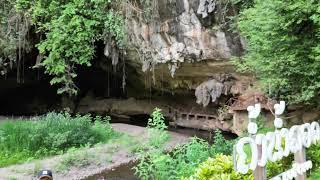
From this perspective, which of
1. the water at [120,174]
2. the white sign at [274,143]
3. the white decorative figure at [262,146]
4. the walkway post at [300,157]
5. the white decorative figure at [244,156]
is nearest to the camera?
the white decorative figure at [244,156]

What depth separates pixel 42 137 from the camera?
1167 cm

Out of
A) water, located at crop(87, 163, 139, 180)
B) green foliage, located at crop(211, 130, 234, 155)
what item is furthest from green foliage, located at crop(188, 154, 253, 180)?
green foliage, located at crop(211, 130, 234, 155)

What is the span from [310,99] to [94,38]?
7.22 m

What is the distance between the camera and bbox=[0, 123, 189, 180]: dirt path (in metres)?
10.0

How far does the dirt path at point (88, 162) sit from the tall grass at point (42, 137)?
0.52 metres

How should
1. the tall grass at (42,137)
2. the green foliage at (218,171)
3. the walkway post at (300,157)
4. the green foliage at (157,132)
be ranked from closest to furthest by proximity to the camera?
the walkway post at (300,157) < the green foliage at (218,171) < the green foliage at (157,132) < the tall grass at (42,137)

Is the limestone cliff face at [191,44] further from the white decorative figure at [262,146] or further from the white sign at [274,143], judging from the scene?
the white decorative figure at [262,146]

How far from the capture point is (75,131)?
476 inches

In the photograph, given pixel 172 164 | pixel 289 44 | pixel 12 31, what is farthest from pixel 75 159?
pixel 289 44

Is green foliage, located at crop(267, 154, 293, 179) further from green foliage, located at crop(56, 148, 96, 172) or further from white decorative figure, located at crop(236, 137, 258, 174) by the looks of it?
green foliage, located at crop(56, 148, 96, 172)

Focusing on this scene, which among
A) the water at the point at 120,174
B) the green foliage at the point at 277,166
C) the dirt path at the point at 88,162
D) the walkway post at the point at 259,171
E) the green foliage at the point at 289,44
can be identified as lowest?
the water at the point at 120,174

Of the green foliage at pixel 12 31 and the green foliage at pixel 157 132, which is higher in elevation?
the green foliage at pixel 12 31

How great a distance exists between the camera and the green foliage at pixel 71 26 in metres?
12.7

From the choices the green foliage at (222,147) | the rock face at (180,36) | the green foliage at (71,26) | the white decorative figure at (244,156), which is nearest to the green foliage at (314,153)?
the white decorative figure at (244,156)
